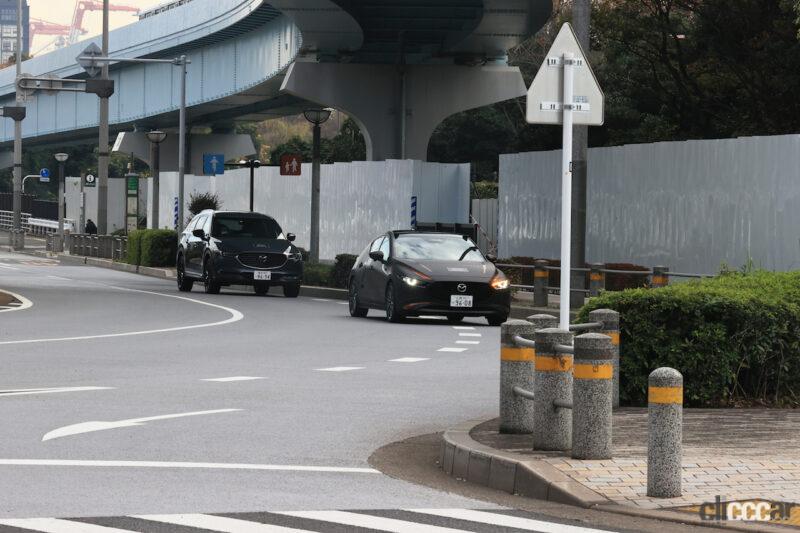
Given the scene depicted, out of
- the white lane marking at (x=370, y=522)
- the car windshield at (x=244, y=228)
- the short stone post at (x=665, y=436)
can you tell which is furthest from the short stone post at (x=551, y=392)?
the car windshield at (x=244, y=228)

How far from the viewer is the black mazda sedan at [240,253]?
35594 mm

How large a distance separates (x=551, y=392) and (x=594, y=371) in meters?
0.77

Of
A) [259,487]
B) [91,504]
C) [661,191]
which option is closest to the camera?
[91,504]

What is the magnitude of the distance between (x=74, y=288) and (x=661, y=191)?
14.7m

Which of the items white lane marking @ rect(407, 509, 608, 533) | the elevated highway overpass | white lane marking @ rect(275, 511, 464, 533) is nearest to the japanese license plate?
the elevated highway overpass

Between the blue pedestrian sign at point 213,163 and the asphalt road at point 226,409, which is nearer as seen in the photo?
the asphalt road at point 226,409

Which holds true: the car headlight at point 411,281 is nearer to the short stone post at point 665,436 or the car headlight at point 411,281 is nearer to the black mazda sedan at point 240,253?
the black mazda sedan at point 240,253

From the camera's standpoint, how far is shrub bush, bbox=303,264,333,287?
39062 mm

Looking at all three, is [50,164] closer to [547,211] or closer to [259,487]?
[547,211]

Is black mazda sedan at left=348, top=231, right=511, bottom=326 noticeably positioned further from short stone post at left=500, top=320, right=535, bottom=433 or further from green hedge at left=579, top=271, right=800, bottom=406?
short stone post at left=500, top=320, right=535, bottom=433

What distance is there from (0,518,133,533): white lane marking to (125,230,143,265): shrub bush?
46.4 meters

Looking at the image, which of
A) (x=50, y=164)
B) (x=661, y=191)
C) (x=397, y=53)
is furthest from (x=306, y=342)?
(x=50, y=164)

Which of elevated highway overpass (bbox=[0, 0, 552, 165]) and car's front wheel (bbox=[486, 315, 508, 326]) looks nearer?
car's front wheel (bbox=[486, 315, 508, 326])

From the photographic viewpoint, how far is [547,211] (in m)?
36.8
